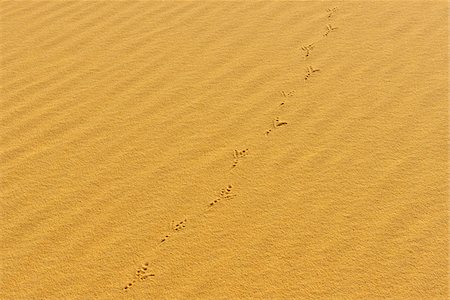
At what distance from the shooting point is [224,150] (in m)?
3.58

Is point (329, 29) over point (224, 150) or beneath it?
over

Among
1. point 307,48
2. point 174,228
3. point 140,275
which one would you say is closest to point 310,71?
point 307,48

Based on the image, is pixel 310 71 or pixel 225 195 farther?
pixel 310 71

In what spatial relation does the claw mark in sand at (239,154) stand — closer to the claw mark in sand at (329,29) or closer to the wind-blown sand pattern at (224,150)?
the wind-blown sand pattern at (224,150)

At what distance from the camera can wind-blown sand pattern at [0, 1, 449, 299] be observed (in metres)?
2.89

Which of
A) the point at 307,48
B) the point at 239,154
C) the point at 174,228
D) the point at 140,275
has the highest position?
the point at 307,48

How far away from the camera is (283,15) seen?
4902mm


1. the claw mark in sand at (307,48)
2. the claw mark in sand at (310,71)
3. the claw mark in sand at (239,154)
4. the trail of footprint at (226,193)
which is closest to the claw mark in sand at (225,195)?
the trail of footprint at (226,193)

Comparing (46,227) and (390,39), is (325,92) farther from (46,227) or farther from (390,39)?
(46,227)

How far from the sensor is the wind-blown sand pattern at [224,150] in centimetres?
289

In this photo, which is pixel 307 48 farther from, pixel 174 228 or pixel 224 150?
pixel 174 228

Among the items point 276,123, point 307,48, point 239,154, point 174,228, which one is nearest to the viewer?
point 174,228

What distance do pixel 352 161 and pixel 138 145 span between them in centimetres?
147

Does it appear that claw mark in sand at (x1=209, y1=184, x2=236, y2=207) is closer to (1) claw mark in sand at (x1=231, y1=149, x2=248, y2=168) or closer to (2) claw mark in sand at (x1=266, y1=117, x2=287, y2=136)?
(1) claw mark in sand at (x1=231, y1=149, x2=248, y2=168)
